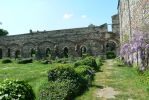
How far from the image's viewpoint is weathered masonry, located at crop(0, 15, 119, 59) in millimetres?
Result: 43062

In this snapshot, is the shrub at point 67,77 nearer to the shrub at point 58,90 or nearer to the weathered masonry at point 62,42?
the shrub at point 58,90

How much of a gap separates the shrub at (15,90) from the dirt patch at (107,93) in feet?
12.4

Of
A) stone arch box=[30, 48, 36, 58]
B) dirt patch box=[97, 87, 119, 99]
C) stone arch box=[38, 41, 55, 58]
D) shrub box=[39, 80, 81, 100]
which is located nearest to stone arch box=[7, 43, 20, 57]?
stone arch box=[30, 48, 36, 58]

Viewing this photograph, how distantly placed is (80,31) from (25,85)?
3293 centimetres

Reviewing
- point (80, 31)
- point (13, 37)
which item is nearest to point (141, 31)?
point (80, 31)

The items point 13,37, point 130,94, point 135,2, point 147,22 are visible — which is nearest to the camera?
point 130,94

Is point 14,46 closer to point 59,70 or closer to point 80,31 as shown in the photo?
point 80,31

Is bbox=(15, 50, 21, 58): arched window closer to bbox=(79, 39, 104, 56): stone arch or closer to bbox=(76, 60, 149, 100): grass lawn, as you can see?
bbox=(79, 39, 104, 56): stone arch

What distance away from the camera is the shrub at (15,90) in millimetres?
10038

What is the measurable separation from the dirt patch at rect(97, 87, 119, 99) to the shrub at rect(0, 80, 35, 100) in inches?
149

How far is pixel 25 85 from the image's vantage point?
1147cm

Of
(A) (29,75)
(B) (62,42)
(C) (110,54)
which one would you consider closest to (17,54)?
(B) (62,42)

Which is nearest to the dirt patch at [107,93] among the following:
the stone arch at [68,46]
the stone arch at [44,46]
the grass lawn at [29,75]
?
the grass lawn at [29,75]

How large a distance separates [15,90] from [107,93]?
206 inches
